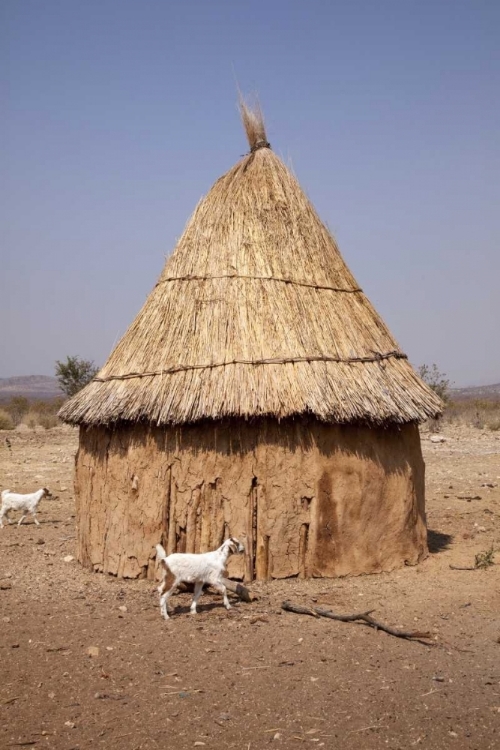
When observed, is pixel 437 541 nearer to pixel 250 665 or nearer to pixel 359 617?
pixel 359 617

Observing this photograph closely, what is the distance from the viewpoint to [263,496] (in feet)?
23.1

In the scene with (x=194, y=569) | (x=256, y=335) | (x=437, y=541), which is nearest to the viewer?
(x=194, y=569)

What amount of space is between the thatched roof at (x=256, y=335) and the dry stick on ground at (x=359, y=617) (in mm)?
1687

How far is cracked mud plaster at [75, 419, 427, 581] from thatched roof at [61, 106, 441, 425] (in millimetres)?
305

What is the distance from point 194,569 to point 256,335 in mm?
2432

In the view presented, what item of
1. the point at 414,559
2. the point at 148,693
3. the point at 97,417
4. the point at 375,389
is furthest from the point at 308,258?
the point at 148,693

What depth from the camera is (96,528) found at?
772 centimetres

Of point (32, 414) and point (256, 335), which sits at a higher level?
point (256, 335)

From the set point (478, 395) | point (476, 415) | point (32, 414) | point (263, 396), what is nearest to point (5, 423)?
point (32, 414)

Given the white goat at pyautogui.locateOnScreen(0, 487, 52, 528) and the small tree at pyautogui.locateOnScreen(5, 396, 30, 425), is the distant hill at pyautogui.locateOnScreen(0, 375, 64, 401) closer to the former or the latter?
the small tree at pyautogui.locateOnScreen(5, 396, 30, 425)

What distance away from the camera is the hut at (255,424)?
7.04 m

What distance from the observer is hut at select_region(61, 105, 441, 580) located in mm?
7043

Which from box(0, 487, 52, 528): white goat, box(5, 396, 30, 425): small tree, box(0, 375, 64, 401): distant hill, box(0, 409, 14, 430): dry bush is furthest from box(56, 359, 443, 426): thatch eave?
box(0, 375, 64, 401): distant hill

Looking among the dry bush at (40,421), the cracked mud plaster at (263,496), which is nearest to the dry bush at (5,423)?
the dry bush at (40,421)
